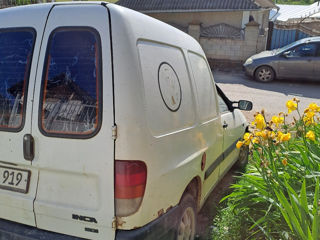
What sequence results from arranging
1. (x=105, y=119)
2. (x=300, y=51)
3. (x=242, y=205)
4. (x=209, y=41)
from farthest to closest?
(x=209, y=41) < (x=300, y=51) < (x=242, y=205) < (x=105, y=119)

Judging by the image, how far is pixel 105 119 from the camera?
5.64 feet

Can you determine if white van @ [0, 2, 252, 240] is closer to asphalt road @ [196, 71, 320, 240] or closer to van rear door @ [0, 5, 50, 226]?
van rear door @ [0, 5, 50, 226]

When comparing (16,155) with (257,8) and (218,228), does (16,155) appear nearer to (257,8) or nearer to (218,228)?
(218,228)

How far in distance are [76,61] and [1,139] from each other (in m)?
0.75

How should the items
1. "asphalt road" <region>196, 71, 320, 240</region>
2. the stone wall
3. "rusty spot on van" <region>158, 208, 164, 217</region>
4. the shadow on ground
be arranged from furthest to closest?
the stone wall, the shadow on ground, "asphalt road" <region>196, 71, 320, 240</region>, "rusty spot on van" <region>158, 208, 164, 217</region>

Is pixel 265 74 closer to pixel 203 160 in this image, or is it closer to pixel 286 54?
pixel 286 54

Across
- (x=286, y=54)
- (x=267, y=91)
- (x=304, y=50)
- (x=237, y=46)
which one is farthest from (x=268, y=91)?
(x=237, y=46)

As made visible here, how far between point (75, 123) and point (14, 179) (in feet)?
2.00

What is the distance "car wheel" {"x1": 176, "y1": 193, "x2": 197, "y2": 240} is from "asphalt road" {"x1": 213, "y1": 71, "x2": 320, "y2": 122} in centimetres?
535

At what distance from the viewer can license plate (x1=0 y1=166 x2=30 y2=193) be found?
6.26ft

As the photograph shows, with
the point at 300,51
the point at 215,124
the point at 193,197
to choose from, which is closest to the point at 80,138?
the point at 193,197

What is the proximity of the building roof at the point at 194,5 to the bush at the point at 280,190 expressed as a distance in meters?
13.6

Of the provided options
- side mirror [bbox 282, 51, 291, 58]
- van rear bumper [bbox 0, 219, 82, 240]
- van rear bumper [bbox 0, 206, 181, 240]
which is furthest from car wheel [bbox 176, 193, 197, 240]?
side mirror [bbox 282, 51, 291, 58]

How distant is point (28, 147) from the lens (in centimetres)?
185
